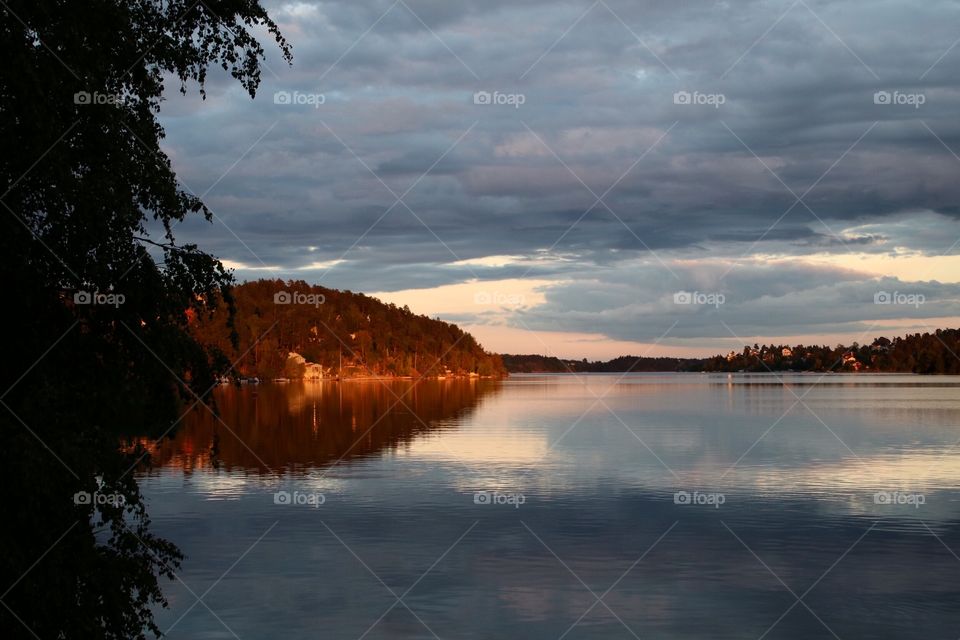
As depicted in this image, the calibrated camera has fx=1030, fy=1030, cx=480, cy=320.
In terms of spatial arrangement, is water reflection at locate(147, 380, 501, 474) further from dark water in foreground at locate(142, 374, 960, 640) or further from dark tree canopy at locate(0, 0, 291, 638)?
dark tree canopy at locate(0, 0, 291, 638)

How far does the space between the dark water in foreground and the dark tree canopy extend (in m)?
2.60

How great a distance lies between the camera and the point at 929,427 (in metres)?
73.8

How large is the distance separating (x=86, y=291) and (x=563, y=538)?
60.7ft

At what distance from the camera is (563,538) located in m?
30.1

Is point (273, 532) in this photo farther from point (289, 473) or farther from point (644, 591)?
point (289, 473)

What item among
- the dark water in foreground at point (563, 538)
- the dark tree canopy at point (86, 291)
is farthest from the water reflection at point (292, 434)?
the dark tree canopy at point (86, 291)

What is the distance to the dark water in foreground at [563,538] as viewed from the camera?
70.7 feet

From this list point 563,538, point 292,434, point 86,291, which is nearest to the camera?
point 86,291

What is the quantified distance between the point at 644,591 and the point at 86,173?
1534 cm

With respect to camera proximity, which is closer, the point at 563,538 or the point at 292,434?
the point at 563,538

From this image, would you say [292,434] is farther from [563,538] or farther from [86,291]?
[86,291]

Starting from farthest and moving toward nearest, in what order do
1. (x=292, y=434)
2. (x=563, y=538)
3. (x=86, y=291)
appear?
(x=292, y=434)
(x=563, y=538)
(x=86, y=291)

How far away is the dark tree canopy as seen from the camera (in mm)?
13016

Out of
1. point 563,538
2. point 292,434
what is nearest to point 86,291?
point 563,538
